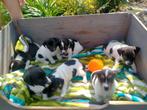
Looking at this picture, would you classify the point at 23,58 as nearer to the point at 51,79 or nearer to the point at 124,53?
the point at 51,79

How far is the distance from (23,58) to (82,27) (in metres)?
0.95

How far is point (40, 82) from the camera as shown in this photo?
9.93 feet

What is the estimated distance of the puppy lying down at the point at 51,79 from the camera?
3010 millimetres

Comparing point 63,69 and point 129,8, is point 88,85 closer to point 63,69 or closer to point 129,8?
point 63,69

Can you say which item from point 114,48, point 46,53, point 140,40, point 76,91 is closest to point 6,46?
point 46,53

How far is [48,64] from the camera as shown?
4.08 meters

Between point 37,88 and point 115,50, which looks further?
point 115,50

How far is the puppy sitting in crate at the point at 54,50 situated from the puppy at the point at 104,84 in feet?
2.94

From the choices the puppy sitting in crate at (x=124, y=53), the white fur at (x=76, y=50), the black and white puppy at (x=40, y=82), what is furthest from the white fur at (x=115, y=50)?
the black and white puppy at (x=40, y=82)

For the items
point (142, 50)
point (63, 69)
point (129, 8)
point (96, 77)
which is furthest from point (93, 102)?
point (129, 8)

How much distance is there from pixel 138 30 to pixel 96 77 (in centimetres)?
113

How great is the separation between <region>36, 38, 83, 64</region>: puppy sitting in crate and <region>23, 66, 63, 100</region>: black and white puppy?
2.43ft

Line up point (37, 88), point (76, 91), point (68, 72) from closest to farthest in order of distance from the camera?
point (37, 88) → point (76, 91) → point (68, 72)

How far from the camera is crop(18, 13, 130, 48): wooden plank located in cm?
434
